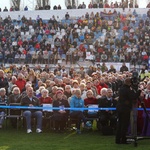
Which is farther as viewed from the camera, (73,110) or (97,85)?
(97,85)

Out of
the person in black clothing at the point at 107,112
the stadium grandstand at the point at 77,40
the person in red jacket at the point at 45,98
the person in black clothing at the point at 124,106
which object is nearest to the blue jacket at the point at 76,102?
the person in black clothing at the point at 107,112

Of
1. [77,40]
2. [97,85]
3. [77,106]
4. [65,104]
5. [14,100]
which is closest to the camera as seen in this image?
[77,106]

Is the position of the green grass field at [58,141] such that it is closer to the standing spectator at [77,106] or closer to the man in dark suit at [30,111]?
the man in dark suit at [30,111]

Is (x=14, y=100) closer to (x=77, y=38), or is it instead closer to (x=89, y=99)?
(x=89, y=99)

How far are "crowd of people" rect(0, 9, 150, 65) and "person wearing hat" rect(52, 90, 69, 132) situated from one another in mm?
17344

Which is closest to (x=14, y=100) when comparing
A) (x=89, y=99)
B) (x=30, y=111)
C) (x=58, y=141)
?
(x=30, y=111)

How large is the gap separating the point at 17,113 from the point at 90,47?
20.8m

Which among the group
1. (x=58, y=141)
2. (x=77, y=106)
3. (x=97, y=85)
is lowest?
(x=58, y=141)

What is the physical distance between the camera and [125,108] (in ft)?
37.2

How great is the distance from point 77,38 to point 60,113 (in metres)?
23.7

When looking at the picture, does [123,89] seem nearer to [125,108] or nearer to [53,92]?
[125,108]

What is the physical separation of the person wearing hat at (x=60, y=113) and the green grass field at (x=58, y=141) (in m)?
0.31

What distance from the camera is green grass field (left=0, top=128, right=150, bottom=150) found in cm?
1133

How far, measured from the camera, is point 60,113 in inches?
545
